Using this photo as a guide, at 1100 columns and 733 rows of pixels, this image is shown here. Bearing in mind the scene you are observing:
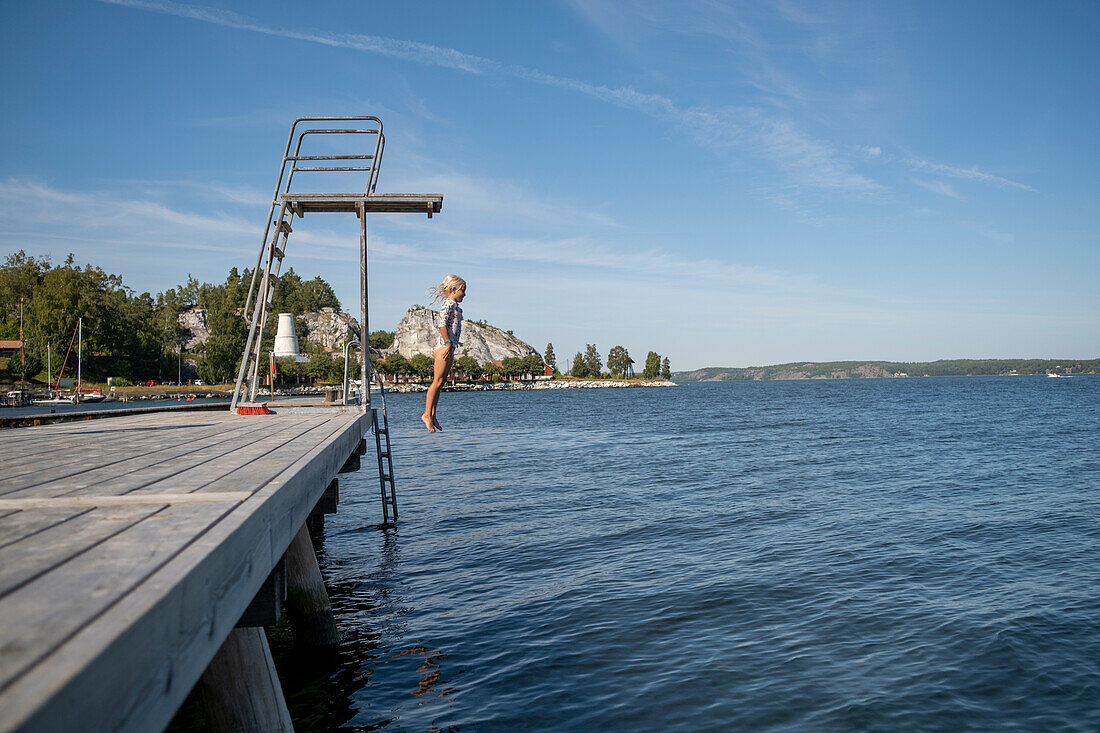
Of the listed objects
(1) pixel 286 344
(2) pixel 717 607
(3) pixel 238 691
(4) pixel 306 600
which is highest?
(1) pixel 286 344

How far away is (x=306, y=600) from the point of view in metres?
9.90

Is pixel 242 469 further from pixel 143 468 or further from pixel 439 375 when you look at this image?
pixel 439 375

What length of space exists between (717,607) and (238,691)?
8.15 meters

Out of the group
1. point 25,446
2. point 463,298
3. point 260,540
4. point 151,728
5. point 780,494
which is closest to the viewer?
point 151,728

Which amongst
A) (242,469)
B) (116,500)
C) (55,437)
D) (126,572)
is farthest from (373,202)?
(126,572)

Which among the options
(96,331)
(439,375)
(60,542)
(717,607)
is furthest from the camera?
(96,331)

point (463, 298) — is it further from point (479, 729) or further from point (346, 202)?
point (479, 729)

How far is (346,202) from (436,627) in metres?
7.66

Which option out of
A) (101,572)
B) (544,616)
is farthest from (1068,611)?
(101,572)

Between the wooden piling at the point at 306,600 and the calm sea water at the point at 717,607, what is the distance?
31 cm

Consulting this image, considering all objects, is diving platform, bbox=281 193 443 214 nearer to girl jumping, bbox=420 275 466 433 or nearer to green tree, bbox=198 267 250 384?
girl jumping, bbox=420 275 466 433

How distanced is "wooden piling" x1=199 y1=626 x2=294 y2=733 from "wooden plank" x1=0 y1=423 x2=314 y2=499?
127 centimetres

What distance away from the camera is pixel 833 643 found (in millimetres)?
9844

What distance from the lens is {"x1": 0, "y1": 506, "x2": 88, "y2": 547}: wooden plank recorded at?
125 inches
